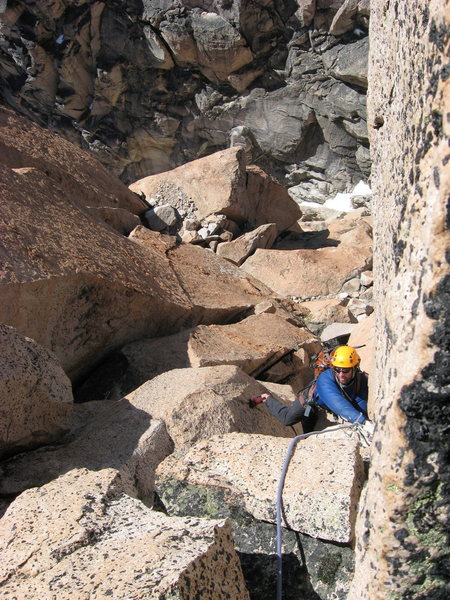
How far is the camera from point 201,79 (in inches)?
867

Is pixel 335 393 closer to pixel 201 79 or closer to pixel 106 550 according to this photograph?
pixel 106 550

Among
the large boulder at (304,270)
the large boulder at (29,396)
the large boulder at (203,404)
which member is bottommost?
the large boulder at (304,270)

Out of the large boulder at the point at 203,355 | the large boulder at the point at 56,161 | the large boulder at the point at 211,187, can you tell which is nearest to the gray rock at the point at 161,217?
the large boulder at the point at 211,187

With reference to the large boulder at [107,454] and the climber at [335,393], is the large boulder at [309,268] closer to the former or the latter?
the climber at [335,393]

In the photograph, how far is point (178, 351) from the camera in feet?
17.2

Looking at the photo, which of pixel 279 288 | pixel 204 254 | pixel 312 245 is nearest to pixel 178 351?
pixel 204 254

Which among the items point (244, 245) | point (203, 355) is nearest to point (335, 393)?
point (203, 355)

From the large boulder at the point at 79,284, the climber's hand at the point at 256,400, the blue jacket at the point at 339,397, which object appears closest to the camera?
the blue jacket at the point at 339,397

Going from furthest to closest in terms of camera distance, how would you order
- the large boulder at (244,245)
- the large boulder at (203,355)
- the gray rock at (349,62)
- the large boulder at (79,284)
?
the gray rock at (349,62) < the large boulder at (244,245) < the large boulder at (203,355) < the large boulder at (79,284)

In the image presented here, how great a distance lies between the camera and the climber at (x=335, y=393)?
4160 mm

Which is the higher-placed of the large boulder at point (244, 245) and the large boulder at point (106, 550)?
the large boulder at point (106, 550)

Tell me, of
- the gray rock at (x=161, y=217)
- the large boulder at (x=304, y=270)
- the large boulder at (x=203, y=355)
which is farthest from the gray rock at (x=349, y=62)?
the large boulder at (x=203, y=355)

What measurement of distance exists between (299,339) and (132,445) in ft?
10.3

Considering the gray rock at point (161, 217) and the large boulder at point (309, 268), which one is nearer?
the gray rock at point (161, 217)
